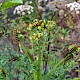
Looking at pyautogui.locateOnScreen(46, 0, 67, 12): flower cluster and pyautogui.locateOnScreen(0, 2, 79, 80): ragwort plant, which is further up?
pyautogui.locateOnScreen(0, 2, 79, 80): ragwort plant

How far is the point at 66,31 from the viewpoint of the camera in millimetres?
3107

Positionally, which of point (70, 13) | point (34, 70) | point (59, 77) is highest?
point (34, 70)

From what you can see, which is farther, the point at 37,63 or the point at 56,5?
the point at 56,5

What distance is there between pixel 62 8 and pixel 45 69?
1.78m

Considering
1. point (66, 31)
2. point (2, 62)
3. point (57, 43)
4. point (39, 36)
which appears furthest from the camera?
point (66, 31)

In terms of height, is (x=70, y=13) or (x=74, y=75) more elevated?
(x=70, y=13)

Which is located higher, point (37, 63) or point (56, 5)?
point (37, 63)

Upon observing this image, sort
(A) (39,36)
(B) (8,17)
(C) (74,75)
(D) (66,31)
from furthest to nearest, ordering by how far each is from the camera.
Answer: (B) (8,17) < (D) (66,31) < (C) (74,75) < (A) (39,36)

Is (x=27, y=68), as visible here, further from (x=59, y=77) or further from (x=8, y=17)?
(x=8, y=17)

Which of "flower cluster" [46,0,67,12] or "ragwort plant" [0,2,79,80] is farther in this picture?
"flower cluster" [46,0,67,12]

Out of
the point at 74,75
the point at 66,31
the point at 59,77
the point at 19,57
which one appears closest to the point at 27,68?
the point at 19,57

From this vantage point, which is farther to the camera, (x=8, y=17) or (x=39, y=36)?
(x=8, y=17)

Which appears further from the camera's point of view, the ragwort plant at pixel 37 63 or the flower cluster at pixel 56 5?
the flower cluster at pixel 56 5

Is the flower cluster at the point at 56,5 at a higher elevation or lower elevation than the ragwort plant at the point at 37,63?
lower
